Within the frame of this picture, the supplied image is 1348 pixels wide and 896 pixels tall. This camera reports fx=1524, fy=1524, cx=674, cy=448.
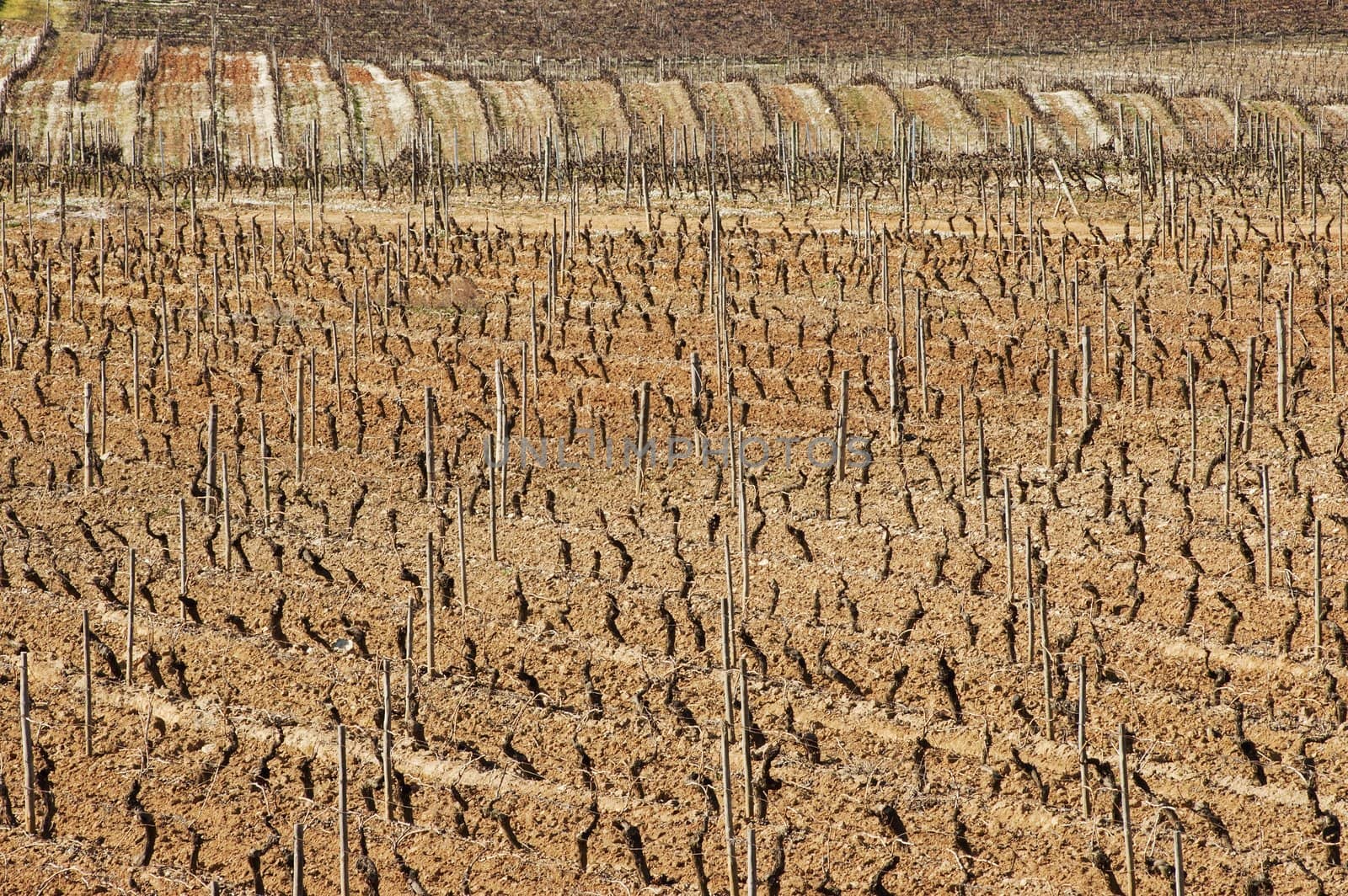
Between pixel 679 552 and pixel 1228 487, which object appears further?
pixel 679 552

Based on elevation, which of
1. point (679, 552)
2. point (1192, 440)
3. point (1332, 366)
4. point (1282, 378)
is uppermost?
point (1282, 378)

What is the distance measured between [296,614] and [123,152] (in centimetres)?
2698

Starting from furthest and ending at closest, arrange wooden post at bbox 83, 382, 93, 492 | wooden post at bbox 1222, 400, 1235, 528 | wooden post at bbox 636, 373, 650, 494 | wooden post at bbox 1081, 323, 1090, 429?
wooden post at bbox 1081, 323, 1090, 429 < wooden post at bbox 636, 373, 650, 494 < wooden post at bbox 83, 382, 93, 492 < wooden post at bbox 1222, 400, 1235, 528

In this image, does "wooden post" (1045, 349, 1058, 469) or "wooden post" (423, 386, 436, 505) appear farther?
"wooden post" (1045, 349, 1058, 469)

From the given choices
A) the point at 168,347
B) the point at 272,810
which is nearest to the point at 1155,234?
the point at 168,347

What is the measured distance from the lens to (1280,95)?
3950cm

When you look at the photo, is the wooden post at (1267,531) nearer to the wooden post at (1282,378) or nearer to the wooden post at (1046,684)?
the wooden post at (1046,684)

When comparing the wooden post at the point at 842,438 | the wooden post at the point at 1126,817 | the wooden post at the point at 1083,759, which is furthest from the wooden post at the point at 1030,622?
the wooden post at the point at 842,438

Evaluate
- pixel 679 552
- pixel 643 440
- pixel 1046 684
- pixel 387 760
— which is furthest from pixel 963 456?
pixel 387 760

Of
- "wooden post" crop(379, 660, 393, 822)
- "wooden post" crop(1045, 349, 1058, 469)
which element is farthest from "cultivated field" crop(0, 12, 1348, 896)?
"wooden post" crop(1045, 349, 1058, 469)

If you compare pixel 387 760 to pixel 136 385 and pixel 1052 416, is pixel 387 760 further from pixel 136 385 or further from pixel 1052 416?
pixel 136 385

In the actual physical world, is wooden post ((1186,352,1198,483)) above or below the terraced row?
below

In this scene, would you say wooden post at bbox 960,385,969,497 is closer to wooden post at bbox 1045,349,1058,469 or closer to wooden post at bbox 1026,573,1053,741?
wooden post at bbox 1045,349,1058,469

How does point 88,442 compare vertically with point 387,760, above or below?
above
